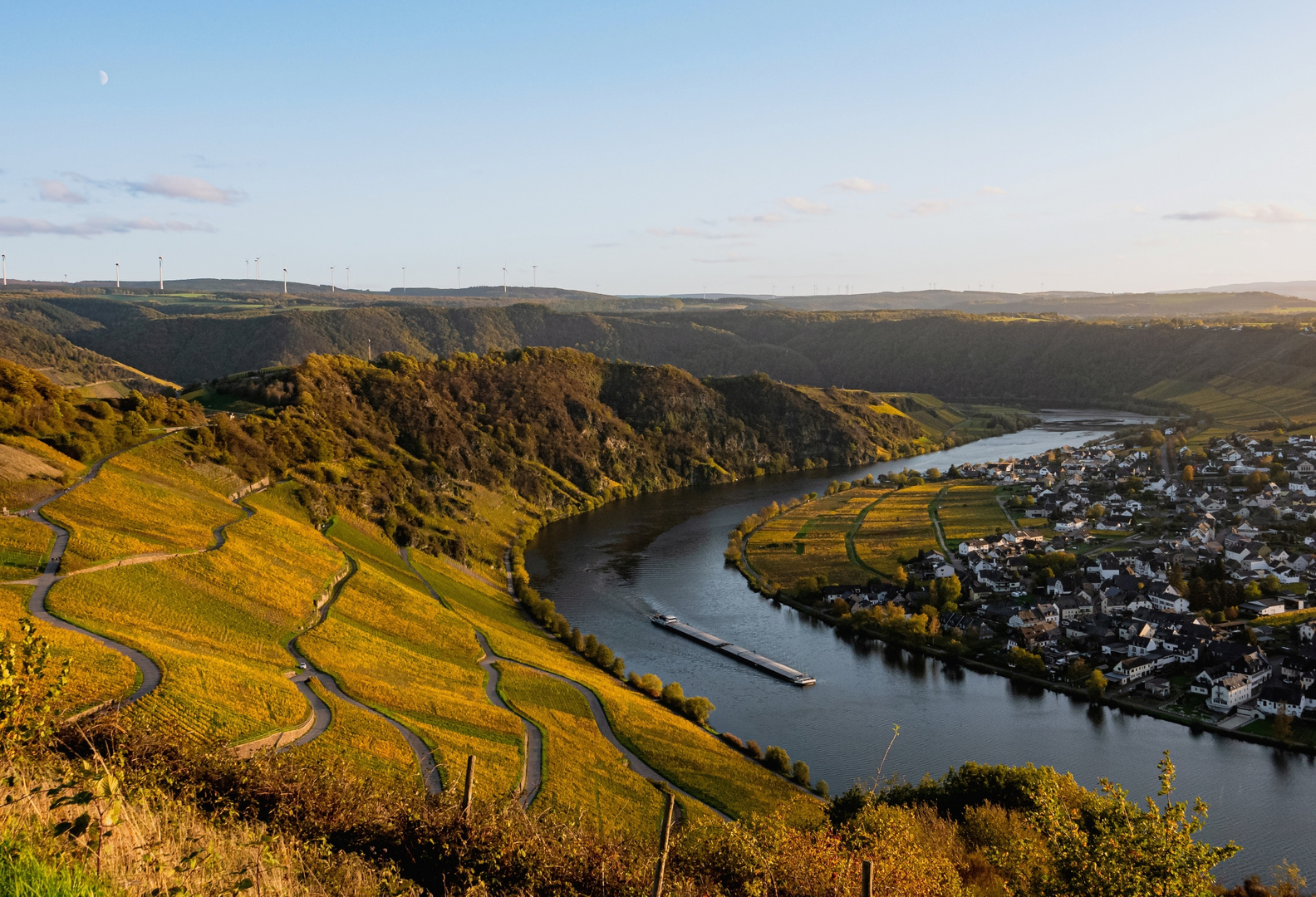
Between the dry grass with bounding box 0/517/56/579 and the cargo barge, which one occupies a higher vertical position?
the dry grass with bounding box 0/517/56/579

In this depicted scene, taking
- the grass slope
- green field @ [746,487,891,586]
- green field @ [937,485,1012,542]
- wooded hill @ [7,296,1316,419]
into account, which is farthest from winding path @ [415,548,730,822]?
wooded hill @ [7,296,1316,419]

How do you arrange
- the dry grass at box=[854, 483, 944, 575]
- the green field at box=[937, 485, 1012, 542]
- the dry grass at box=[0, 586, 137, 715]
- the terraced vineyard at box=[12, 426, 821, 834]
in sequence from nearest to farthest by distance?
the dry grass at box=[0, 586, 137, 715], the terraced vineyard at box=[12, 426, 821, 834], the dry grass at box=[854, 483, 944, 575], the green field at box=[937, 485, 1012, 542]

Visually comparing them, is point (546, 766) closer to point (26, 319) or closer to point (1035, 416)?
point (1035, 416)

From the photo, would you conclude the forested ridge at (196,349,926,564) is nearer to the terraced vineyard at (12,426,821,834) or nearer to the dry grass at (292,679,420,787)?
the terraced vineyard at (12,426,821,834)

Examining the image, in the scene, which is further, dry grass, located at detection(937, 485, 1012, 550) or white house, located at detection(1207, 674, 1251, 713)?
dry grass, located at detection(937, 485, 1012, 550)

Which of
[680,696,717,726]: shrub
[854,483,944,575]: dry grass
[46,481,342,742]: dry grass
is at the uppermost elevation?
[46,481,342,742]: dry grass

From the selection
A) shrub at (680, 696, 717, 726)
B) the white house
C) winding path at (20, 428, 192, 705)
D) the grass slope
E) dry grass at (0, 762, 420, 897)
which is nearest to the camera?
dry grass at (0, 762, 420, 897)

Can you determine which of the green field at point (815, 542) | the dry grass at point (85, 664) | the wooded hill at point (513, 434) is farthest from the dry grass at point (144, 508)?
the green field at point (815, 542)

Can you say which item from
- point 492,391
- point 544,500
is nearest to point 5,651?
point 544,500
